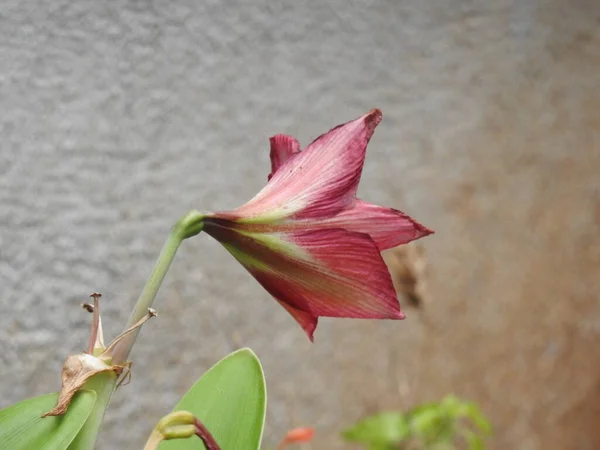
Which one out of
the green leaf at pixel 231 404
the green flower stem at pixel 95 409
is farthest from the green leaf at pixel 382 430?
the green flower stem at pixel 95 409

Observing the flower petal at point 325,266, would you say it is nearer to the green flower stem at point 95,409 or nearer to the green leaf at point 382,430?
the green flower stem at point 95,409

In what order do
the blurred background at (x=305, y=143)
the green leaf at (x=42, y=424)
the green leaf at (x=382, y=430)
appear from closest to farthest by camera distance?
1. the green leaf at (x=42, y=424)
2. the blurred background at (x=305, y=143)
3. the green leaf at (x=382, y=430)

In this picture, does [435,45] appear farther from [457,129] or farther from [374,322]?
[374,322]

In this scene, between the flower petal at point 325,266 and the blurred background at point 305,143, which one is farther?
the blurred background at point 305,143

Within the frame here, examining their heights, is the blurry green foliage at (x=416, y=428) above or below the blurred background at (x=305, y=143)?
below

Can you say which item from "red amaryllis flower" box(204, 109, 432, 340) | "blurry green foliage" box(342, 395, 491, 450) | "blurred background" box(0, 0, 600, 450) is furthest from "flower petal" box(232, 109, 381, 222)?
"blurry green foliage" box(342, 395, 491, 450)

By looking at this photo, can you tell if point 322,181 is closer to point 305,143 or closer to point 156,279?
point 156,279
